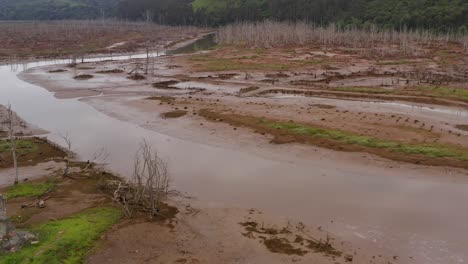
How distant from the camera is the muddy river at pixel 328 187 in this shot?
48.4 feet

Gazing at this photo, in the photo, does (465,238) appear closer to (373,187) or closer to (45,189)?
(373,187)

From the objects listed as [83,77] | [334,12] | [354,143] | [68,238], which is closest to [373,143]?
[354,143]

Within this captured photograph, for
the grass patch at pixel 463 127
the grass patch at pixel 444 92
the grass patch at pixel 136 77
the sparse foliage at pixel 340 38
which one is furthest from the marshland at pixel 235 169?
the sparse foliage at pixel 340 38

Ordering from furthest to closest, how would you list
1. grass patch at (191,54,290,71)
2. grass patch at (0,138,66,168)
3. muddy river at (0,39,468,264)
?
grass patch at (191,54,290,71) → grass patch at (0,138,66,168) → muddy river at (0,39,468,264)

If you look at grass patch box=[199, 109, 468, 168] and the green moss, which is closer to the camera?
grass patch box=[199, 109, 468, 168]

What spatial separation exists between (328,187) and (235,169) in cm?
469

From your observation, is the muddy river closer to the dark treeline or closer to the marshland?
the marshland

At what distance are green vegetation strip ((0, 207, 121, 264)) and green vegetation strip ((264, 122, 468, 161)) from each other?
1343cm

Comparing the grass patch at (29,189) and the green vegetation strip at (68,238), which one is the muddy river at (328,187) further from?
the green vegetation strip at (68,238)

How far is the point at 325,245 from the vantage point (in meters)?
13.8

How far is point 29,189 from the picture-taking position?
17984 mm

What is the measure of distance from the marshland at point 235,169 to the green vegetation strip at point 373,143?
0.11 meters

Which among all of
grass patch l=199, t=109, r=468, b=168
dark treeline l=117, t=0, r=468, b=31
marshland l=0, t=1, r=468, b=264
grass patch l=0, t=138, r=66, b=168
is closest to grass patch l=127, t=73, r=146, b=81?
marshland l=0, t=1, r=468, b=264

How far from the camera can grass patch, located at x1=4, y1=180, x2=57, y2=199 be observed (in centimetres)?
1742
